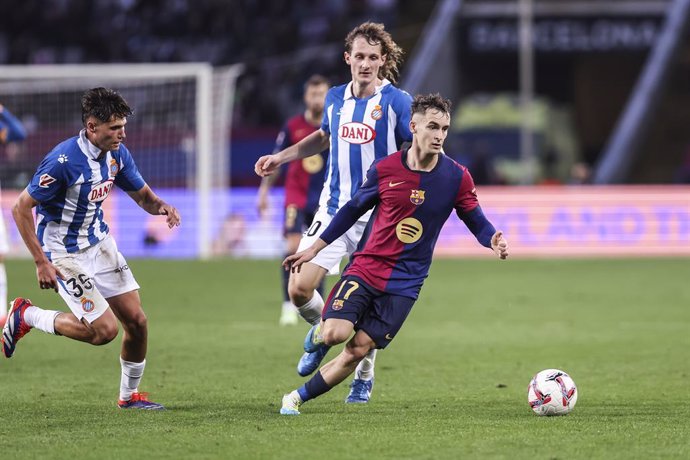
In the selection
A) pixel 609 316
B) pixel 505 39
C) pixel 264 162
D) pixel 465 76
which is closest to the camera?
pixel 264 162

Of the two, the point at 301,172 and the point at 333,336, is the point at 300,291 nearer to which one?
the point at 333,336

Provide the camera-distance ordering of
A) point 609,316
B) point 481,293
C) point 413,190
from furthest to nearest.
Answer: point 481,293, point 609,316, point 413,190

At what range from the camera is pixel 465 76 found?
33469 millimetres

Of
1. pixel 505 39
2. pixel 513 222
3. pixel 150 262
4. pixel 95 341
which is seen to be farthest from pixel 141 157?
pixel 95 341

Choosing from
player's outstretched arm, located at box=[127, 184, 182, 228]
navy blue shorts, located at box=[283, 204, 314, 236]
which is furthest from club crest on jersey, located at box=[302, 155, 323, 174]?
player's outstretched arm, located at box=[127, 184, 182, 228]

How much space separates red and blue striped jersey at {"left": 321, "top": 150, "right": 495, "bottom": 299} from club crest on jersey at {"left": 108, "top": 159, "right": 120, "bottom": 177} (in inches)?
53.6

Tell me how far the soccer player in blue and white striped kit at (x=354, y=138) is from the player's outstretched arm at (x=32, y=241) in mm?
1518

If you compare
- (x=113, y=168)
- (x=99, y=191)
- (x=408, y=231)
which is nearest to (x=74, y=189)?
(x=99, y=191)

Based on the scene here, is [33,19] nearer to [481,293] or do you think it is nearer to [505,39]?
[505,39]

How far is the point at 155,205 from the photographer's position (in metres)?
8.09

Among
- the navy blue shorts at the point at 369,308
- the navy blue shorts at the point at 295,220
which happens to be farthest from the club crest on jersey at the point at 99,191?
the navy blue shorts at the point at 295,220

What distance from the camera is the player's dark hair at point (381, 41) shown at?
27.0 ft

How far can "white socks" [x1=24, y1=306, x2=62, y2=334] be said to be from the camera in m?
7.77

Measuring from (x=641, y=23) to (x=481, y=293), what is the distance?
1691cm
